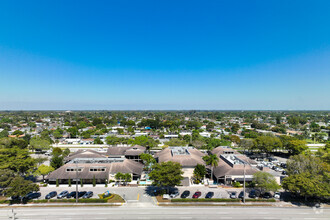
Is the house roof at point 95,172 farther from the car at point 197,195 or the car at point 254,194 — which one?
the car at point 254,194

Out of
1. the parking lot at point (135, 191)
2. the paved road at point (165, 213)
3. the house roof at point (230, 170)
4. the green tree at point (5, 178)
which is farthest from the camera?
the house roof at point (230, 170)

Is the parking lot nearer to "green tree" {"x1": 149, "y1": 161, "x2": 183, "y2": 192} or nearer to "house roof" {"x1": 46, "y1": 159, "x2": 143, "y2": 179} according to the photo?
"house roof" {"x1": 46, "y1": 159, "x2": 143, "y2": 179}

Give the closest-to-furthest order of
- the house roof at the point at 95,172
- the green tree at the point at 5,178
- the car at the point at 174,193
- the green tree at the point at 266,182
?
1. the green tree at the point at 5,178
2. the green tree at the point at 266,182
3. the car at the point at 174,193
4. the house roof at the point at 95,172

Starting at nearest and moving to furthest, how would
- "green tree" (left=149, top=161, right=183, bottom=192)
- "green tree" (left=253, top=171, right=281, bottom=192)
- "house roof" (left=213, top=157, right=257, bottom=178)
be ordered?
"green tree" (left=253, top=171, right=281, bottom=192) → "green tree" (left=149, top=161, right=183, bottom=192) → "house roof" (left=213, top=157, right=257, bottom=178)

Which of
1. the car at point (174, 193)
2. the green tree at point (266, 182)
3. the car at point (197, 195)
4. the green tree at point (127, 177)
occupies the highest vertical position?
the green tree at point (266, 182)

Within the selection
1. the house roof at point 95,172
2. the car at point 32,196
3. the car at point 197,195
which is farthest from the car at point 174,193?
the car at point 32,196

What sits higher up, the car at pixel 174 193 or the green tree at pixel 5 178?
the green tree at pixel 5 178

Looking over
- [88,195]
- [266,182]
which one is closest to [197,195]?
[266,182]

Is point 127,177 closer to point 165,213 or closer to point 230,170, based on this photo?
point 165,213

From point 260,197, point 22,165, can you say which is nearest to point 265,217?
point 260,197

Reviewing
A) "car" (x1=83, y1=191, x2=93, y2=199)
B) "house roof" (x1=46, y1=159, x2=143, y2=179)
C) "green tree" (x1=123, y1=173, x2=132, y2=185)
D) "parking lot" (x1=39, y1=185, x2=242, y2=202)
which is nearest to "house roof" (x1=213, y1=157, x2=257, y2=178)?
"parking lot" (x1=39, y1=185, x2=242, y2=202)
